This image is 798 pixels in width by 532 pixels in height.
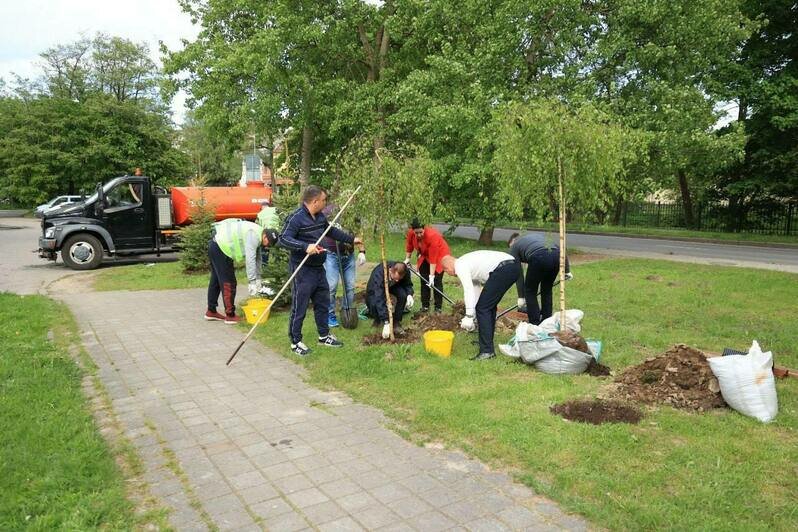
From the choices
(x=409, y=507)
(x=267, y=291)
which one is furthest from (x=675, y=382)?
(x=267, y=291)

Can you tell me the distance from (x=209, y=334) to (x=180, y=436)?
3.40 m

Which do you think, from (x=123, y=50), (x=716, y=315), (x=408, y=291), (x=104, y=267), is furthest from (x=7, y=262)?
(x=123, y=50)

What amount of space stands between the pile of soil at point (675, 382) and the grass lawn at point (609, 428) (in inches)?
7.4

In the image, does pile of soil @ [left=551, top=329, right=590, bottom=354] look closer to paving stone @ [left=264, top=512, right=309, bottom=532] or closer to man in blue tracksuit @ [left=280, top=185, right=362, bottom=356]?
man in blue tracksuit @ [left=280, top=185, right=362, bottom=356]

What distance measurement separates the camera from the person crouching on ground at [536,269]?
21.8 feet

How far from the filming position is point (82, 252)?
14750 millimetres

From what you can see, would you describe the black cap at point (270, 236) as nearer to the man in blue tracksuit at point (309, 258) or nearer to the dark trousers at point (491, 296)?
the man in blue tracksuit at point (309, 258)

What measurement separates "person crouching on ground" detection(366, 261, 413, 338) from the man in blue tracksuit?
2.29ft

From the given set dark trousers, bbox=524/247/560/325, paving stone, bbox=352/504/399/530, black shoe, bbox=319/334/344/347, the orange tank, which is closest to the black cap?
black shoe, bbox=319/334/344/347

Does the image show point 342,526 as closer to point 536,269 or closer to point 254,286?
point 536,269

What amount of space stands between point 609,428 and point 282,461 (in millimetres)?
2323

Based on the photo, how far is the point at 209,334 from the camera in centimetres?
757

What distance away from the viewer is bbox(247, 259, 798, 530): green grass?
3.25m

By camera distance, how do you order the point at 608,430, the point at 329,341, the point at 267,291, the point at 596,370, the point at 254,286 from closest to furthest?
the point at 608,430
the point at 596,370
the point at 329,341
the point at 254,286
the point at 267,291
